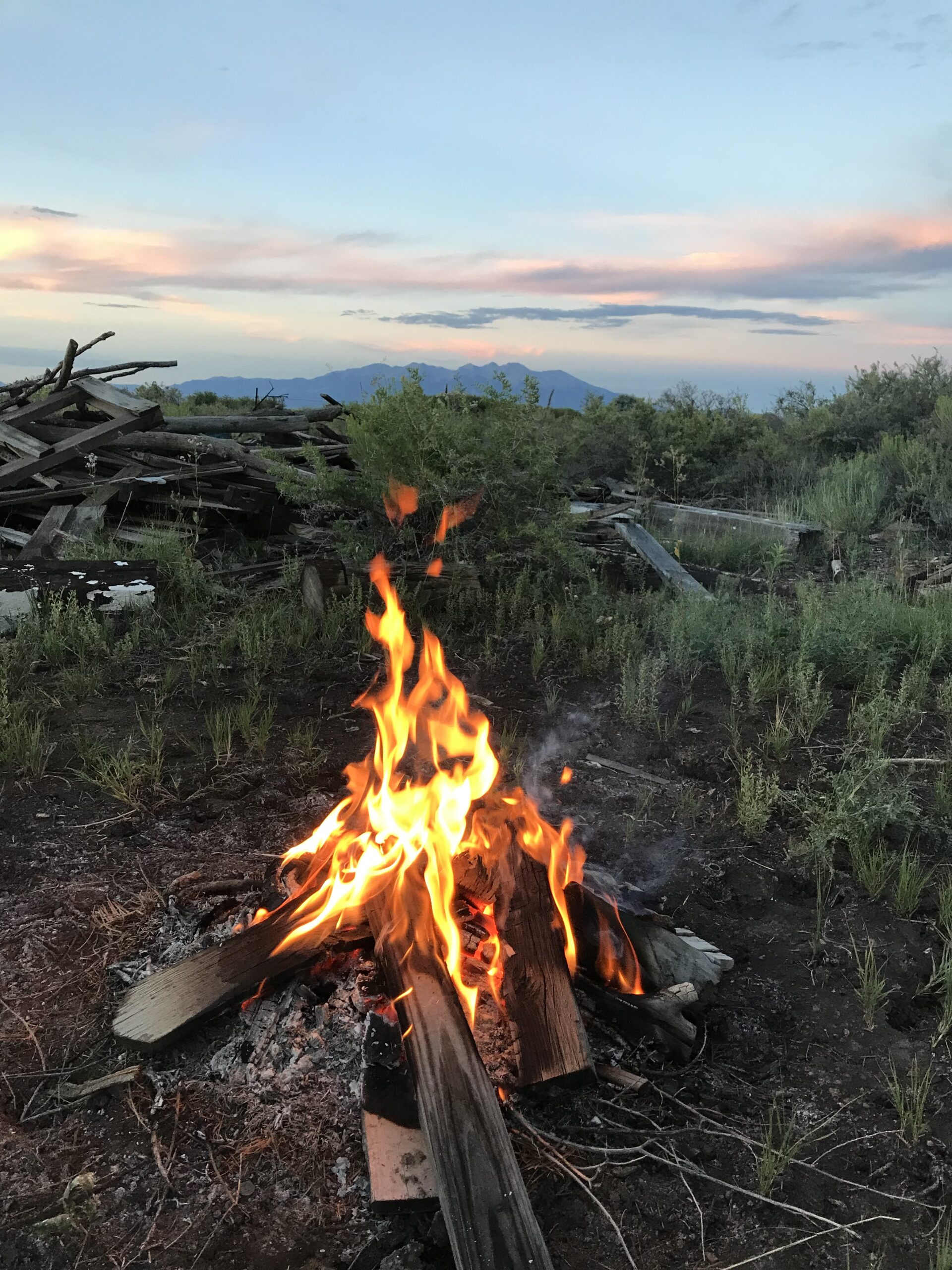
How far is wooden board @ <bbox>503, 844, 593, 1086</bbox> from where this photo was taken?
259 centimetres

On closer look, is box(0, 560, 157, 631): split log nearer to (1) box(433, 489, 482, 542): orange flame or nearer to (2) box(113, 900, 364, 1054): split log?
(1) box(433, 489, 482, 542): orange flame

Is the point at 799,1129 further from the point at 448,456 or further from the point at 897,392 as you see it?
the point at 897,392

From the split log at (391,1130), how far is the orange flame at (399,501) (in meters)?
4.84

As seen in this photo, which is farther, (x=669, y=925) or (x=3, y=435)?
(x=3, y=435)

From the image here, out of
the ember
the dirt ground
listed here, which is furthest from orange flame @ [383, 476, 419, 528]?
the dirt ground

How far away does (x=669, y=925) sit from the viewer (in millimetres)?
3199

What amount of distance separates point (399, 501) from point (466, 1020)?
4.98 m

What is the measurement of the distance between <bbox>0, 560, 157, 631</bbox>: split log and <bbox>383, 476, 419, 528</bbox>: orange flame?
1.81 metres

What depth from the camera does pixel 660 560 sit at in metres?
8.95

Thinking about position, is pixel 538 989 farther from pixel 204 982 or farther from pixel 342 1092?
pixel 204 982

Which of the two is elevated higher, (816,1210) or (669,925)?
(669,925)

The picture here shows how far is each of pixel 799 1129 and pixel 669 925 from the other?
773 millimetres

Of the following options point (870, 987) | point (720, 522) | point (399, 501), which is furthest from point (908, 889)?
point (720, 522)

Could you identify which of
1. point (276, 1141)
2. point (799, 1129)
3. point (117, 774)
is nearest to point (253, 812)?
point (117, 774)
